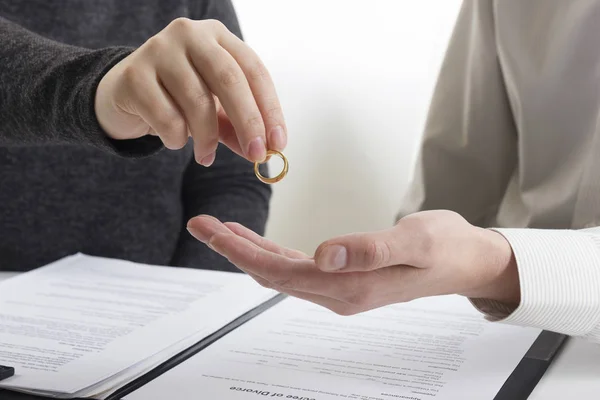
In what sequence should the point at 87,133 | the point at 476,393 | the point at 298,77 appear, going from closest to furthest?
the point at 476,393, the point at 87,133, the point at 298,77

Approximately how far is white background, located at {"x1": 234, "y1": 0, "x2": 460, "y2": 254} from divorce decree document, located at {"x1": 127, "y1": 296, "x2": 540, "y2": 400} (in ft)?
2.76

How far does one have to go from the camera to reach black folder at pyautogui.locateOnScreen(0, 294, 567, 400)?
56cm

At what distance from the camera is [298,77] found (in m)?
1.61

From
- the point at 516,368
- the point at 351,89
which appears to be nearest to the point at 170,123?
the point at 516,368

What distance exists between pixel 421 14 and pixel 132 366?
1.09 metres

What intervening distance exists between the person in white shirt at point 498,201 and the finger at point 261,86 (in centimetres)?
→ 9

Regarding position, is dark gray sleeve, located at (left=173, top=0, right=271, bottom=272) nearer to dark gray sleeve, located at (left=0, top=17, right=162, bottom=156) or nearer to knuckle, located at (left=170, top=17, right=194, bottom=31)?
dark gray sleeve, located at (left=0, top=17, right=162, bottom=156)

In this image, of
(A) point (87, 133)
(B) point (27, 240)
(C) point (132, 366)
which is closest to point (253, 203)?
(B) point (27, 240)

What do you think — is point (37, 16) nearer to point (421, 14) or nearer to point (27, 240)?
point (27, 240)

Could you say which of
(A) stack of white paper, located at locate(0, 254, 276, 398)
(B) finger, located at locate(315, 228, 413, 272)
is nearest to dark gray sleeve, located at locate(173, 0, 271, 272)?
(A) stack of white paper, located at locate(0, 254, 276, 398)

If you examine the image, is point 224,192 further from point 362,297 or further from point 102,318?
point 362,297

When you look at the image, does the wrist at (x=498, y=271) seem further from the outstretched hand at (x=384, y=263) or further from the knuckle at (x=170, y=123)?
the knuckle at (x=170, y=123)

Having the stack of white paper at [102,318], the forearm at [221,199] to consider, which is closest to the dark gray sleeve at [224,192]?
the forearm at [221,199]

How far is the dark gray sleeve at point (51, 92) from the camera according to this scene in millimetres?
704
